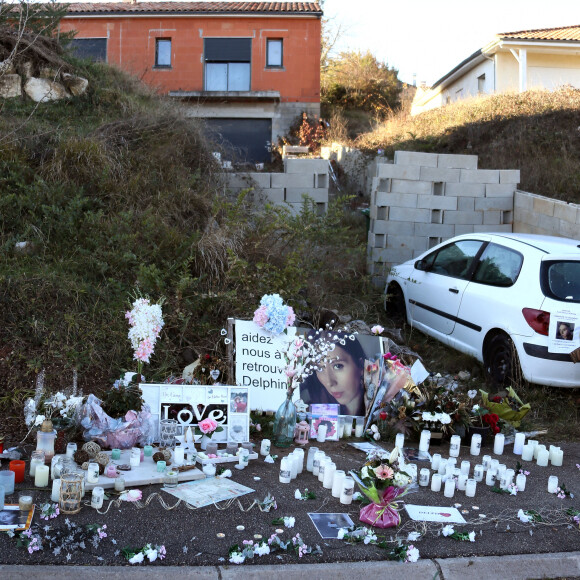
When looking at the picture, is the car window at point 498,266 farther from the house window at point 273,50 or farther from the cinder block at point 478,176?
the house window at point 273,50

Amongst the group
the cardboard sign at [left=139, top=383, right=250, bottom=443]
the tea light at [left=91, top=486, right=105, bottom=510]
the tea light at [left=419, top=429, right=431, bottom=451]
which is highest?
the cardboard sign at [left=139, top=383, right=250, bottom=443]

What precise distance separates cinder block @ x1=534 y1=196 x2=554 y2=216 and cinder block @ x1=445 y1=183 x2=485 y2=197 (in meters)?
0.96

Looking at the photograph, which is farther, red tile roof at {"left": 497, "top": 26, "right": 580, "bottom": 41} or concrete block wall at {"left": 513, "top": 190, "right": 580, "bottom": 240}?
red tile roof at {"left": 497, "top": 26, "right": 580, "bottom": 41}

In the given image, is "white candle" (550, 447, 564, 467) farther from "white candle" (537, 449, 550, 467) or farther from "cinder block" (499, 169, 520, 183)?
"cinder block" (499, 169, 520, 183)

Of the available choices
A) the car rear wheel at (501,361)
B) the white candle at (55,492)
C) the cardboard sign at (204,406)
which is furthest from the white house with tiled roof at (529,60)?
the white candle at (55,492)

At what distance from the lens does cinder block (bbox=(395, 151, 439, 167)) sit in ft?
33.4

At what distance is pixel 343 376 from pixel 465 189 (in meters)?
5.36

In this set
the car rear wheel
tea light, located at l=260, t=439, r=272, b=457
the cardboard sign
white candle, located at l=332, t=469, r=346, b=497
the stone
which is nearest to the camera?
white candle, located at l=332, t=469, r=346, b=497

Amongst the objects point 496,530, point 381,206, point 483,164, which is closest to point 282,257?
point 381,206

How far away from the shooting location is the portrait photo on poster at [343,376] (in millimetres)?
6105

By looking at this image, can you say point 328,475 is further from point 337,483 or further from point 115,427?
point 115,427

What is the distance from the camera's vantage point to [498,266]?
22.9 ft

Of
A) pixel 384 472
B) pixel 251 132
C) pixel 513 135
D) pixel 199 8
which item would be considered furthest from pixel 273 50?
pixel 384 472

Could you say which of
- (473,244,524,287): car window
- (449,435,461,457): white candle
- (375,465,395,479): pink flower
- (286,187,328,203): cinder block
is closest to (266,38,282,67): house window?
(286,187,328,203): cinder block
